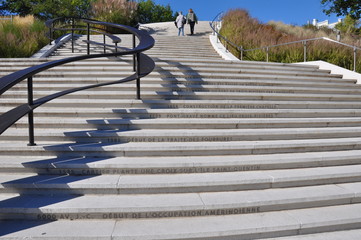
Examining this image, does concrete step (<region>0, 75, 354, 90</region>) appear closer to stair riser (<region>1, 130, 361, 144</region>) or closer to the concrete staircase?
the concrete staircase

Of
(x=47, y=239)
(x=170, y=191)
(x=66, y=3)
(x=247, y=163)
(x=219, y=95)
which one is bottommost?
(x=47, y=239)

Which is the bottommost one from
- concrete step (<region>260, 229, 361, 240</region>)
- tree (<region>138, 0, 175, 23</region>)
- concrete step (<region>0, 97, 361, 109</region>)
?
concrete step (<region>260, 229, 361, 240</region>)

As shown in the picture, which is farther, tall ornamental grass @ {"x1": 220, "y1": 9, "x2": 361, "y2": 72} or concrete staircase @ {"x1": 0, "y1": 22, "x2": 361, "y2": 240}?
tall ornamental grass @ {"x1": 220, "y1": 9, "x2": 361, "y2": 72}

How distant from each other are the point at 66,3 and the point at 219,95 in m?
24.6

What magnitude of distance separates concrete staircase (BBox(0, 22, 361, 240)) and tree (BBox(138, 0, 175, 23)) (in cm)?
3060

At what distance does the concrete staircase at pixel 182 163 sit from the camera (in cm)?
279

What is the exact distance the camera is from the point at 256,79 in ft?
22.0

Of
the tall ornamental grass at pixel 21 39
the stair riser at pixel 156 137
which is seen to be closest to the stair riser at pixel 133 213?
the stair riser at pixel 156 137

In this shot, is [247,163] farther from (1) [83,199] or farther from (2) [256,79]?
(2) [256,79]

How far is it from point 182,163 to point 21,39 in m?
9.30

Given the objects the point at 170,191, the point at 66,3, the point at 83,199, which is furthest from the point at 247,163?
the point at 66,3

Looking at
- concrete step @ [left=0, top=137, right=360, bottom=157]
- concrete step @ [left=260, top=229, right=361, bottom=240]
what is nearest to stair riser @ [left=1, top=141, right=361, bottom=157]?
concrete step @ [left=0, top=137, right=360, bottom=157]

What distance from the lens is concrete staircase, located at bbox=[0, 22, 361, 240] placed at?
2.79m

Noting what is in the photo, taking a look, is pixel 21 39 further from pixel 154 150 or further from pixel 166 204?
pixel 166 204
